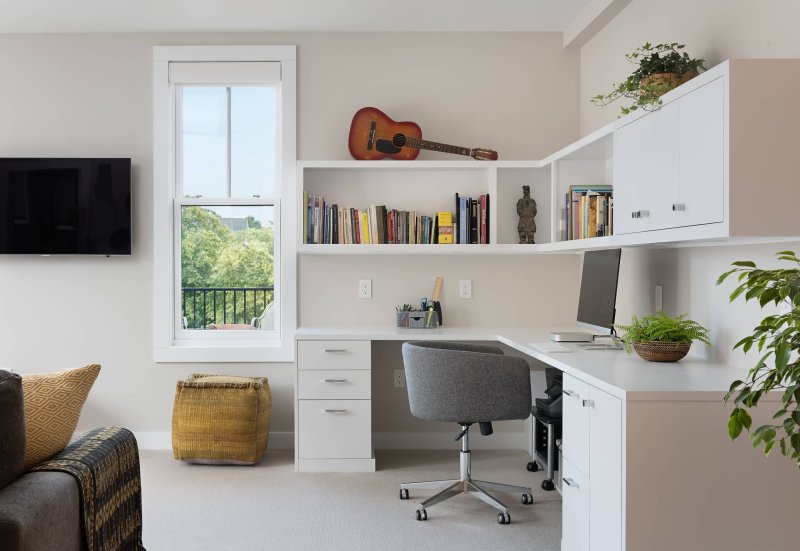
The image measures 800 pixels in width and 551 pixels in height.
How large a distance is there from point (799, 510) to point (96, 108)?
432cm

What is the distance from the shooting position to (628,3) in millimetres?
3832

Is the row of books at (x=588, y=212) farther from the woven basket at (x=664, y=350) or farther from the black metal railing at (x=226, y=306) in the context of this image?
the black metal railing at (x=226, y=306)

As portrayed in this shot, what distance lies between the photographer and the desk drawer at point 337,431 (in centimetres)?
416

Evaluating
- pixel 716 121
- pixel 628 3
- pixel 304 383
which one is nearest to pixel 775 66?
pixel 716 121

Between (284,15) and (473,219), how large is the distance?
5.35ft

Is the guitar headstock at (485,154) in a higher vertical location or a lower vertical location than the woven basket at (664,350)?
higher

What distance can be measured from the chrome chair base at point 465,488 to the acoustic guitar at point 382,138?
5.79 ft

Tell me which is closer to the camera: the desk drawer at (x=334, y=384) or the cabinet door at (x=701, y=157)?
the cabinet door at (x=701, y=157)

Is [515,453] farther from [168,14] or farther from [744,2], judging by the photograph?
[168,14]

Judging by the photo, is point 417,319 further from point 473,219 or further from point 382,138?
point 382,138

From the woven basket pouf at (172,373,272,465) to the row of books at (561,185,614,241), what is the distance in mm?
1985

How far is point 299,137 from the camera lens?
4.71m

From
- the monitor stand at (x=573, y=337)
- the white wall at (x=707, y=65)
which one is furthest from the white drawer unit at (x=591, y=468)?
the monitor stand at (x=573, y=337)

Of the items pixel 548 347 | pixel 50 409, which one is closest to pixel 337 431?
pixel 548 347
